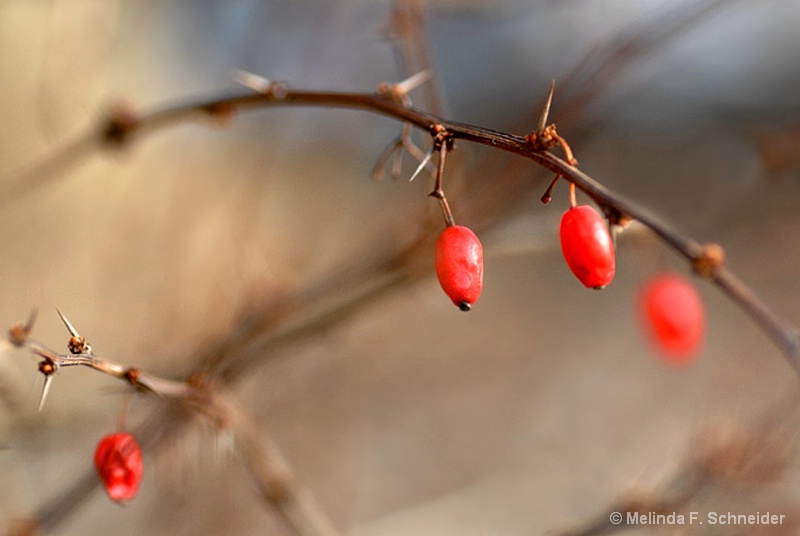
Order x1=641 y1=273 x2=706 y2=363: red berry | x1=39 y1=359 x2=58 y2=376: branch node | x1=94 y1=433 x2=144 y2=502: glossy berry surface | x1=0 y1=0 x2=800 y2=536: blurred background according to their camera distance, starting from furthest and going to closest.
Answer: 1. x1=0 y1=0 x2=800 y2=536: blurred background
2. x1=641 y1=273 x2=706 y2=363: red berry
3. x1=94 y1=433 x2=144 y2=502: glossy berry surface
4. x1=39 y1=359 x2=58 y2=376: branch node

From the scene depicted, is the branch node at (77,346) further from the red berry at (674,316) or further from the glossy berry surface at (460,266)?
the red berry at (674,316)

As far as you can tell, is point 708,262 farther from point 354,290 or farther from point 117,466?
point 354,290

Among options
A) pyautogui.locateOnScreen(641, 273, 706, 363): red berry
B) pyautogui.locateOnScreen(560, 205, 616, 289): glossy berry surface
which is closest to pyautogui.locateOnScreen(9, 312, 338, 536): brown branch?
pyautogui.locateOnScreen(560, 205, 616, 289): glossy berry surface

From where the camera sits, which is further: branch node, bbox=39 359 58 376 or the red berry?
the red berry

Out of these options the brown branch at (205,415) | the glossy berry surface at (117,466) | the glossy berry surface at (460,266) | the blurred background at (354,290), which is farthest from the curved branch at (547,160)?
the glossy berry surface at (117,466)

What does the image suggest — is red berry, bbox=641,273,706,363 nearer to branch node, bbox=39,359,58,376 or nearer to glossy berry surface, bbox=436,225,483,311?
glossy berry surface, bbox=436,225,483,311

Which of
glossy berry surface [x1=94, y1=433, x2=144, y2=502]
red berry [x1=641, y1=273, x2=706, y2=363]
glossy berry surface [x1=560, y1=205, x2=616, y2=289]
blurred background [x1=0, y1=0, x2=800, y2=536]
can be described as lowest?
glossy berry surface [x1=94, y1=433, x2=144, y2=502]

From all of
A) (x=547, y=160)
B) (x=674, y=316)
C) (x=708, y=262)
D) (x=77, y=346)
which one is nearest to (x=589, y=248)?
(x=547, y=160)

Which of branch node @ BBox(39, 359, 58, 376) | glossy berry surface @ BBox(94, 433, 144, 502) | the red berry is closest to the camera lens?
branch node @ BBox(39, 359, 58, 376)
